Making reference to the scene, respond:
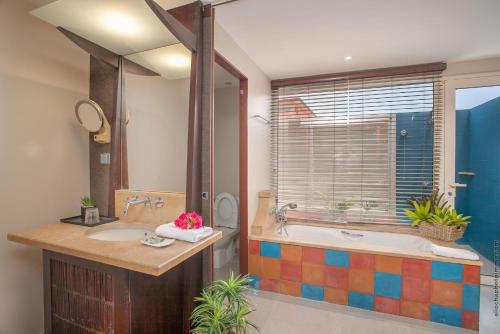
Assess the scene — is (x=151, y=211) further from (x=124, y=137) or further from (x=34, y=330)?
(x=34, y=330)

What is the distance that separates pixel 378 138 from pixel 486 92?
1.08 m

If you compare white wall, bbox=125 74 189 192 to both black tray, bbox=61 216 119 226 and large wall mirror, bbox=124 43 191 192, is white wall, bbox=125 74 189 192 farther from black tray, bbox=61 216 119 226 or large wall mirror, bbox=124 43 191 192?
black tray, bbox=61 216 119 226

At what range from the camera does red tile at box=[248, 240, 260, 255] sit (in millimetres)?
2469

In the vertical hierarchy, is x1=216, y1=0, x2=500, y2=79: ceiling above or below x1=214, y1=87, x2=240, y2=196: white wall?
above

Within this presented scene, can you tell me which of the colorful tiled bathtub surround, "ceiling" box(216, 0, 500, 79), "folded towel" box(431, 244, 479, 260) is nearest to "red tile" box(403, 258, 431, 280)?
the colorful tiled bathtub surround

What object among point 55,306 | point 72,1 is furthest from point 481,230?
point 72,1

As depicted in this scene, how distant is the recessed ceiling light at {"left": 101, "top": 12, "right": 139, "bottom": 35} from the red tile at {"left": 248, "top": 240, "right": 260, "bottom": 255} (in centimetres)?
209

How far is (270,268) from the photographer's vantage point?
2.42 metres

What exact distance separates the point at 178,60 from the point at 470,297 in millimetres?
2882

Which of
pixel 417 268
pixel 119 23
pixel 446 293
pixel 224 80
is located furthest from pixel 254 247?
pixel 119 23

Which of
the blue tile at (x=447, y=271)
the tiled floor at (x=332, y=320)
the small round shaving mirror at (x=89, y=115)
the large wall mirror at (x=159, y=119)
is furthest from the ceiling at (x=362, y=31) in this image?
the tiled floor at (x=332, y=320)

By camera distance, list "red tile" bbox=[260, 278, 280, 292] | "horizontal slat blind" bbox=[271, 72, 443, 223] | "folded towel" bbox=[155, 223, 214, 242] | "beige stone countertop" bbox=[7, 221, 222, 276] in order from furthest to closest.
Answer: "horizontal slat blind" bbox=[271, 72, 443, 223]
"red tile" bbox=[260, 278, 280, 292]
"folded towel" bbox=[155, 223, 214, 242]
"beige stone countertop" bbox=[7, 221, 222, 276]

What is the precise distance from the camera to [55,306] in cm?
141

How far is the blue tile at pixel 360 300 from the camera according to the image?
6.89 feet
